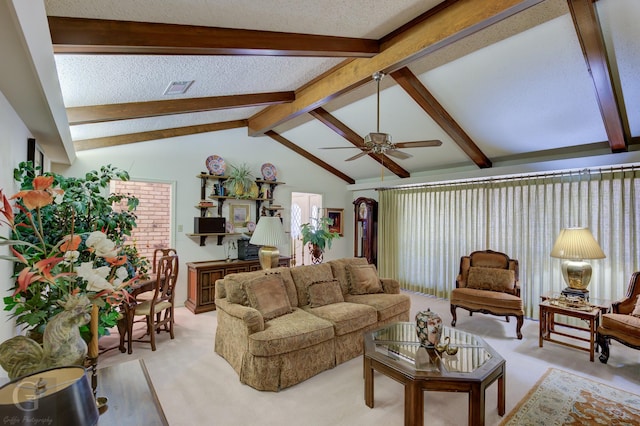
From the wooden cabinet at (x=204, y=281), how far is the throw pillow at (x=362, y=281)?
2020 millimetres

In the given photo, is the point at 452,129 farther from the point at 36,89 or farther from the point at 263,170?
the point at 36,89

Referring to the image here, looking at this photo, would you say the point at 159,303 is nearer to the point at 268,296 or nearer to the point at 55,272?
the point at 268,296

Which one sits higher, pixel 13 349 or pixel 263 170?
pixel 263 170

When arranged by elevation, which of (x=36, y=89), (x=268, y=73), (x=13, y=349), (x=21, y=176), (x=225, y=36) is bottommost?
(x=13, y=349)

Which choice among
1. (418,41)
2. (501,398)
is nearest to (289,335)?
(501,398)

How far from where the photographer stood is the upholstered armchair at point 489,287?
12.5ft

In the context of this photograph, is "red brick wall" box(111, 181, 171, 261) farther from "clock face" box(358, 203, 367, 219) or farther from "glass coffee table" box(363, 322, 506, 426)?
"glass coffee table" box(363, 322, 506, 426)

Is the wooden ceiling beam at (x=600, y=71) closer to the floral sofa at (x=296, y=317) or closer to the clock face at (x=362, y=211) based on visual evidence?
the floral sofa at (x=296, y=317)

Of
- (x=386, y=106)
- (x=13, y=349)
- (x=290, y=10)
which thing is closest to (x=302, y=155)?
(x=386, y=106)

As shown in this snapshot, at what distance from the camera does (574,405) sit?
2406 mm

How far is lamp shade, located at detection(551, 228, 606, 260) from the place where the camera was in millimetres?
3562

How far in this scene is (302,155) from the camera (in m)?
6.59

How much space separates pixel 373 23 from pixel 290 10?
0.86 m

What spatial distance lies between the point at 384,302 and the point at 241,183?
3275mm
